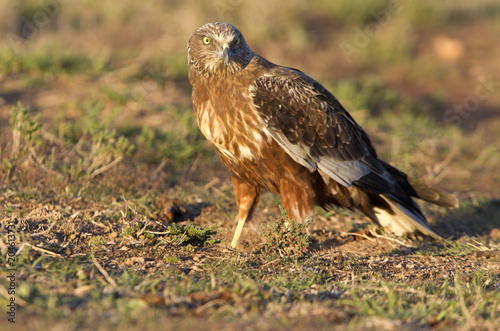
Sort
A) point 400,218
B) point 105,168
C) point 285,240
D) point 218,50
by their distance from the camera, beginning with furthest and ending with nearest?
point 105,168
point 400,218
point 218,50
point 285,240

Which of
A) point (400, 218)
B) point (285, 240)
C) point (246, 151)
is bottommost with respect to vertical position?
point (285, 240)

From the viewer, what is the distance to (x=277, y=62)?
33.9 ft

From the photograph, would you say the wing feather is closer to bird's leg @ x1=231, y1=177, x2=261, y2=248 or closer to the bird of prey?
the bird of prey

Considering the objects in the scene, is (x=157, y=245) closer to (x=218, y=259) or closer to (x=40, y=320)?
(x=218, y=259)

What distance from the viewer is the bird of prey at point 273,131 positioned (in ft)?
14.3

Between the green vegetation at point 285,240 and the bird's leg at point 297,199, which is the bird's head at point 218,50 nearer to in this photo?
the bird's leg at point 297,199

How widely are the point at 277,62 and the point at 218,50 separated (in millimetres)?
5979

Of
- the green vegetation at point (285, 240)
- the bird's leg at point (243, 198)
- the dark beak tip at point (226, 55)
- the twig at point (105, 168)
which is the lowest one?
the green vegetation at point (285, 240)

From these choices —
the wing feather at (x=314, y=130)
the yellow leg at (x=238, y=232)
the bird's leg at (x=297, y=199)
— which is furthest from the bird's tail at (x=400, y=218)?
the yellow leg at (x=238, y=232)

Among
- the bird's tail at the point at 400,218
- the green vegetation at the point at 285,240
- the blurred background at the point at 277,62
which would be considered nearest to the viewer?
the green vegetation at the point at 285,240

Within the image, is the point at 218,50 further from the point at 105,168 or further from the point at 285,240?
the point at 105,168

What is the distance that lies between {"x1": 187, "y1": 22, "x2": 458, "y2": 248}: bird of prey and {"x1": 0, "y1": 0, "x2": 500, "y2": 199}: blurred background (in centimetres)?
155

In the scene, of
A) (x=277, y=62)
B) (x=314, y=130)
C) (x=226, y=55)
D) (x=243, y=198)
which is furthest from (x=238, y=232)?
(x=277, y=62)

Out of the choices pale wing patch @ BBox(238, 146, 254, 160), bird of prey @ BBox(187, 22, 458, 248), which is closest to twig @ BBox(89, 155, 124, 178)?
bird of prey @ BBox(187, 22, 458, 248)
